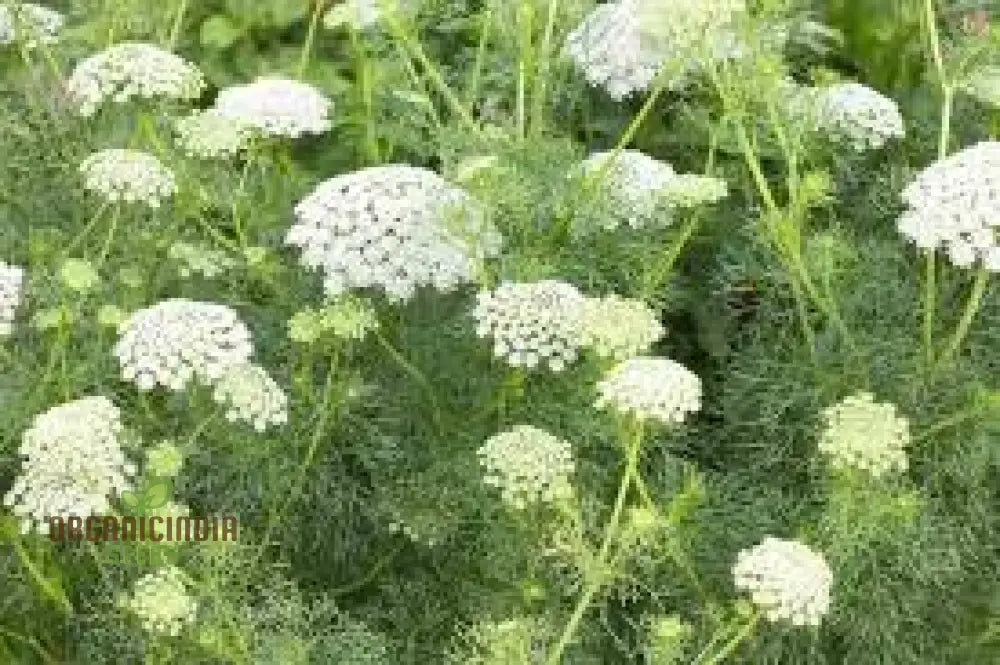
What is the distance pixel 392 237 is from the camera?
106 inches

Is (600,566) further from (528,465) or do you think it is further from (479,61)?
(479,61)

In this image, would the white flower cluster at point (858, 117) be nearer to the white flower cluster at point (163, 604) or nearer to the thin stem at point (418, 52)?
the thin stem at point (418, 52)

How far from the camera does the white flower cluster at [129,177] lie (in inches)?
104

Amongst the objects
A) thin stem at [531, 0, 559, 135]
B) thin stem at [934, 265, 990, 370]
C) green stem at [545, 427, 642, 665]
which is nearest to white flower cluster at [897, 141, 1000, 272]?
thin stem at [934, 265, 990, 370]

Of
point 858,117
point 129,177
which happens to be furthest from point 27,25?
point 858,117

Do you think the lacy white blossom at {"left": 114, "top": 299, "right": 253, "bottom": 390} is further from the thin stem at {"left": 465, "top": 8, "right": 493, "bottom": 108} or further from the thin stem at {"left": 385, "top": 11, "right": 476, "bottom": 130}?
the thin stem at {"left": 465, "top": 8, "right": 493, "bottom": 108}

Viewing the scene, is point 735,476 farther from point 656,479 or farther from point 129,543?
point 129,543

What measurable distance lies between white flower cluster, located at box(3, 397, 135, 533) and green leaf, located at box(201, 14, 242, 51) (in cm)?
200

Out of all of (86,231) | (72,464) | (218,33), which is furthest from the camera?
(218,33)

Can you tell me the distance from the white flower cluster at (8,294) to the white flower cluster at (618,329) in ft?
2.65

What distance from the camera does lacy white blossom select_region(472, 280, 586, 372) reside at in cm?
246

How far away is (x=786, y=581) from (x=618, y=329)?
42cm

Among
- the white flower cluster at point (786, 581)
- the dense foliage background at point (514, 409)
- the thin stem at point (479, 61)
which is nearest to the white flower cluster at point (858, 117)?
the dense foliage background at point (514, 409)

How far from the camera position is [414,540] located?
268 centimetres
